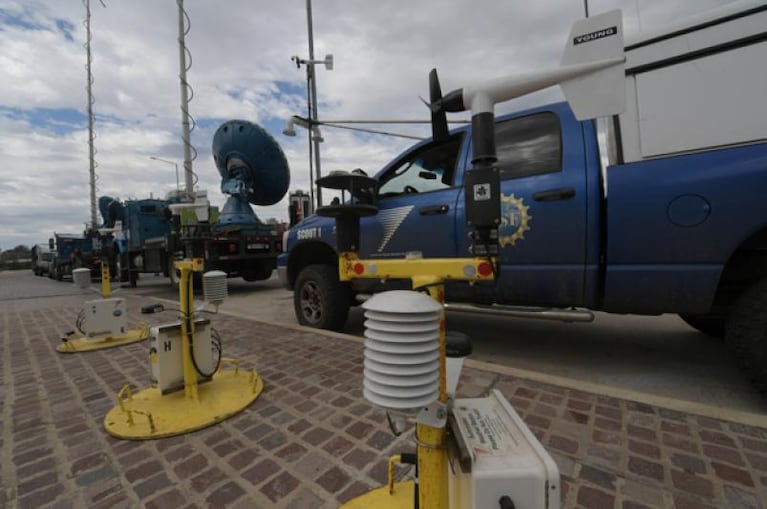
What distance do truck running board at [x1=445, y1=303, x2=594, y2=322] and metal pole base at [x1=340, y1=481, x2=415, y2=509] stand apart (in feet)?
4.87

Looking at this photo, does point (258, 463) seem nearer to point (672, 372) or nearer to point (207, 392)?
point (207, 392)

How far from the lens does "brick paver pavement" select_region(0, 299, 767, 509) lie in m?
1.35

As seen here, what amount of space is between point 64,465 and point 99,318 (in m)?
2.59

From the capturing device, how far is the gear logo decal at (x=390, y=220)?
320cm

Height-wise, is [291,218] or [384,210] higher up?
[291,218]

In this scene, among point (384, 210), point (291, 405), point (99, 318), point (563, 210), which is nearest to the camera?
point (291, 405)

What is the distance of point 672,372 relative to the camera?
2592mm

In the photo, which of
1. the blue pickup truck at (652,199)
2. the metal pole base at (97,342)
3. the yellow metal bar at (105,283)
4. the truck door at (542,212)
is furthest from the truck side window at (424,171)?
the yellow metal bar at (105,283)

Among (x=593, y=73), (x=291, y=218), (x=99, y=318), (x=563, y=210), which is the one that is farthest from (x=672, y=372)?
(x=291, y=218)

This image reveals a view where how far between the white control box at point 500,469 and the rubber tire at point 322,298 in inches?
106

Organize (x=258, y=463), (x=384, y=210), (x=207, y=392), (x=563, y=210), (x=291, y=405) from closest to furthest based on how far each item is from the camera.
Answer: (x=258, y=463) → (x=291, y=405) → (x=207, y=392) → (x=563, y=210) → (x=384, y=210)

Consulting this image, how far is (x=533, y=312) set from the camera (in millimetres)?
2609

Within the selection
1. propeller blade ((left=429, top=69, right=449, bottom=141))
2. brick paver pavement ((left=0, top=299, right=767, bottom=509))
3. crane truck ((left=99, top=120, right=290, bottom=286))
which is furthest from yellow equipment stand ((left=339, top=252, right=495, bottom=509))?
crane truck ((left=99, top=120, right=290, bottom=286))

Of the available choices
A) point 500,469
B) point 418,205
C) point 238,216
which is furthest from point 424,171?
point 238,216
